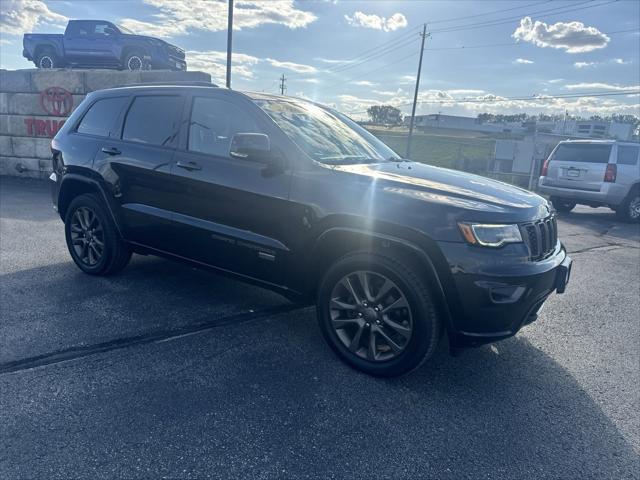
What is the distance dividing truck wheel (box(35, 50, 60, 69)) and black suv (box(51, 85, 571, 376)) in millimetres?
11968

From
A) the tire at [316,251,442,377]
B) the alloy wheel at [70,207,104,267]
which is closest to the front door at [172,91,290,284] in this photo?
the tire at [316,251,442,377]

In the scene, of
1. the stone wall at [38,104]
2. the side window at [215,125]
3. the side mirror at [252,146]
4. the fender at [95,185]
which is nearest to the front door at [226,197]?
the side window at [215,125]

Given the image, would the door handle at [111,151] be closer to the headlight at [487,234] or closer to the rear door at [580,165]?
the headlight at [487,234]

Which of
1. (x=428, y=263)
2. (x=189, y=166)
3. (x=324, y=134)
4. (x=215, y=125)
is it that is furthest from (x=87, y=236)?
(x=428, y=263)

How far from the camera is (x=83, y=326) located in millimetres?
3623

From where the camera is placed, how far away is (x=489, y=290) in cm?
272

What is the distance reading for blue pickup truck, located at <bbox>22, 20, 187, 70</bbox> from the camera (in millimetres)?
13195

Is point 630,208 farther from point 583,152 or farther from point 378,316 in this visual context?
point 378,316

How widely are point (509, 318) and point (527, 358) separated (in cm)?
93

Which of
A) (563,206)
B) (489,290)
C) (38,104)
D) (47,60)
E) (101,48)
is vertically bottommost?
(563,206)

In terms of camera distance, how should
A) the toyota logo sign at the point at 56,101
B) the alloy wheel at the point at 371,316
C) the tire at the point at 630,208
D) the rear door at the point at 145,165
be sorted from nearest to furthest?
1. the alloy wheel at the point at 371,316
2. the rear door at the point at 145,165
3. the toyota logo sign at the point at 56,101
4. the tire at the point at 630,208

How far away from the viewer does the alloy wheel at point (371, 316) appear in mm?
2998

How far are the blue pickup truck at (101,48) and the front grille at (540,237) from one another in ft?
42.9

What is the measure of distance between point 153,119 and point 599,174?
9.92 m
